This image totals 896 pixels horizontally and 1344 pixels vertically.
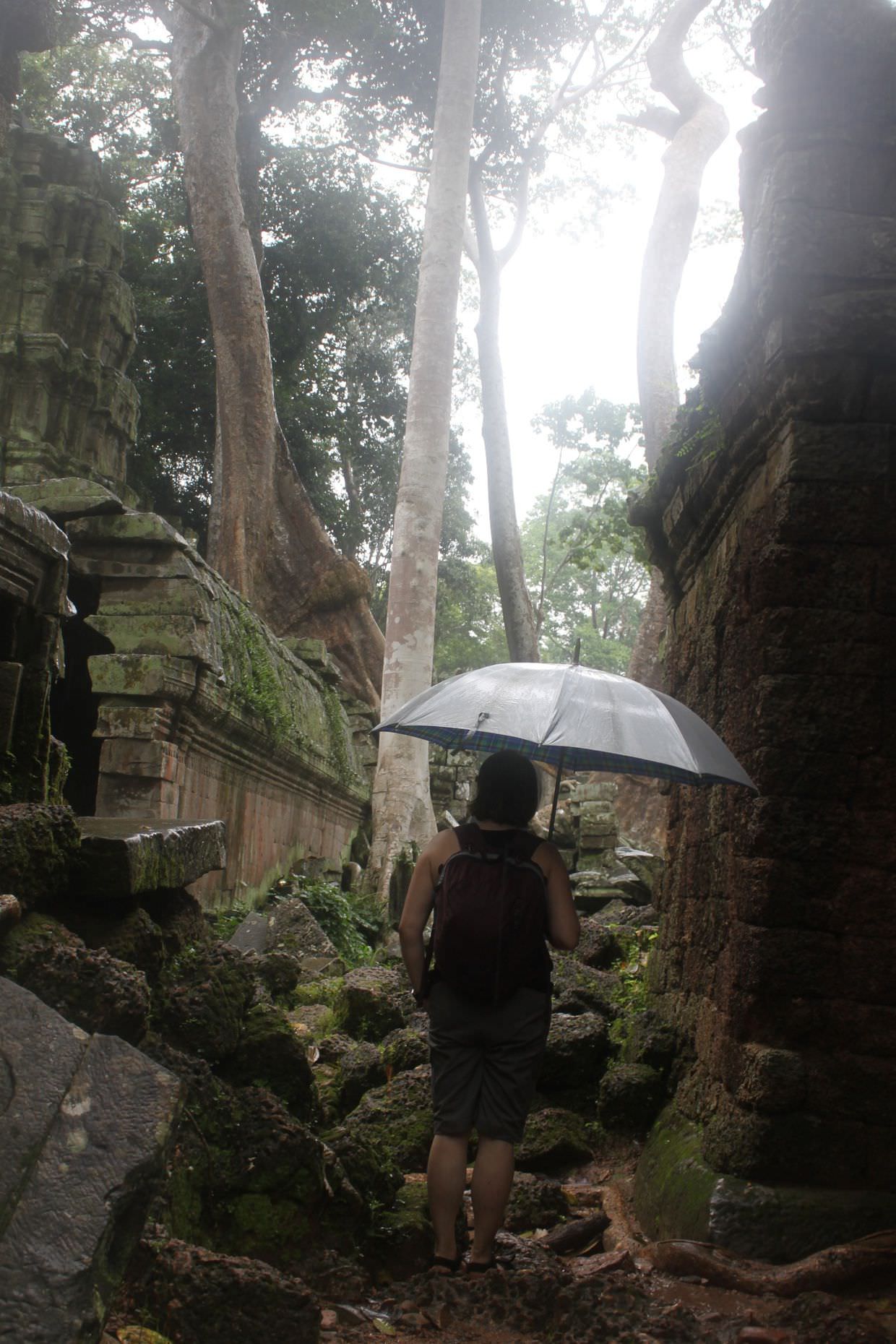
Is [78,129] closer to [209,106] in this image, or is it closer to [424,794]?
[209,106]

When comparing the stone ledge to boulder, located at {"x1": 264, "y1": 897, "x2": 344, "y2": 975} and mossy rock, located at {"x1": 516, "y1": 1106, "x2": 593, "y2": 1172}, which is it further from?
boulder, located at {"x1": 264, "y1": 897, "x2": 344, "y2": 975}

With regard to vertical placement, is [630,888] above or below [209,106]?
below

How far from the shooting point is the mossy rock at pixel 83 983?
8.50 feet

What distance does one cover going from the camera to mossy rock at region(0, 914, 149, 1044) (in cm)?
259

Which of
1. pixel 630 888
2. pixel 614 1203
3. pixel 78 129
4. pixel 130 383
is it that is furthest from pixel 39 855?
pixel 78 129

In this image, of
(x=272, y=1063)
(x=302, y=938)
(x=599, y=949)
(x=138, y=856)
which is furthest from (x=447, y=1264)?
(x=302, y=938)

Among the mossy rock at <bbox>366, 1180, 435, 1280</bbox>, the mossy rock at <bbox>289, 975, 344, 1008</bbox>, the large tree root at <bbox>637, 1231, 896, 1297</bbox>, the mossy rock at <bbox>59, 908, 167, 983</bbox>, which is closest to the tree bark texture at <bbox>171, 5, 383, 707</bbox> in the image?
the mossy rock at <bbox>289, 975, 344, 1008</bbox>

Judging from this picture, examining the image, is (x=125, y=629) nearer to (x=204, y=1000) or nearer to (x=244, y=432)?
(x=204, y=1000)

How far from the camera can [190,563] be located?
26.0 feet

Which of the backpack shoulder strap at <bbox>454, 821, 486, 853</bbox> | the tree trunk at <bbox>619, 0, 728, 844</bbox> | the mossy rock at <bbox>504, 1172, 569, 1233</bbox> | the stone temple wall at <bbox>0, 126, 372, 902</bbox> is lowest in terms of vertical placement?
the mossy rock at <bbox>504, 1172, 569, 1233</bbox>

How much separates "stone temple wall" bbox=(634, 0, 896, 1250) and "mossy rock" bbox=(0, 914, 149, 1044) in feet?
5.75

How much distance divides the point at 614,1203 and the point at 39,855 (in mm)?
2348

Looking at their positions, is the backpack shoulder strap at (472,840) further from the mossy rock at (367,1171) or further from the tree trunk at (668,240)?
the tree trunk at (668,240)

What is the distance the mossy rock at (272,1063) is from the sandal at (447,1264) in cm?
66
